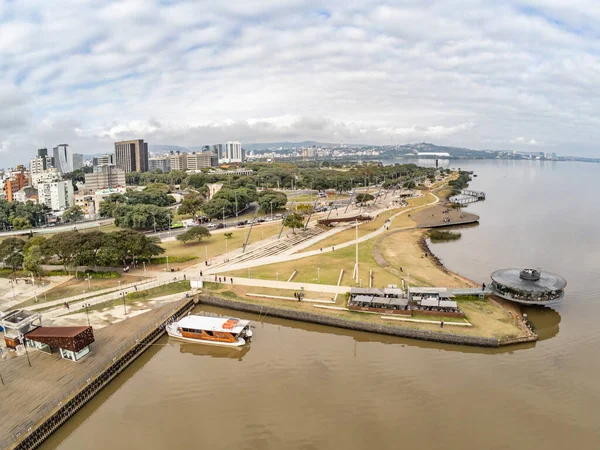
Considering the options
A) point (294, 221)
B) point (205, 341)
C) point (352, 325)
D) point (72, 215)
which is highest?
point (294, 221)

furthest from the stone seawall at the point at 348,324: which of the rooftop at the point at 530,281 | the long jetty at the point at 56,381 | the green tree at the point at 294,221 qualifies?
the green tree at the point at 294,221

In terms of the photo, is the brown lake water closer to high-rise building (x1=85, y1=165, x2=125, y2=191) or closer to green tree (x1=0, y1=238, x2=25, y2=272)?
green tree (x1=0, y1=238, x2=25, y2=272)

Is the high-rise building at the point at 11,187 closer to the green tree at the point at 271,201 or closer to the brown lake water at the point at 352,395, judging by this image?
the green tree at the point at 271,201

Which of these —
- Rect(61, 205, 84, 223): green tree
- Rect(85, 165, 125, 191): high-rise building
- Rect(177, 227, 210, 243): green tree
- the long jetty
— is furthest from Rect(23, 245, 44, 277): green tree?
Rect(85, 165, 125, 191): high-rise building

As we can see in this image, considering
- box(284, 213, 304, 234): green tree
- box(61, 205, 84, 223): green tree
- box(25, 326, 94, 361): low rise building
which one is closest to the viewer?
box(25, 326, 94, 361): low rise building

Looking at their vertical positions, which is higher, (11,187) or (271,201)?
(11,187)

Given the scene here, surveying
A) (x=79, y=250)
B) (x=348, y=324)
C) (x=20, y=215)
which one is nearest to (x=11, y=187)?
(x=20, y=215)

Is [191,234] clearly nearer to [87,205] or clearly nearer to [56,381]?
[56,381]
